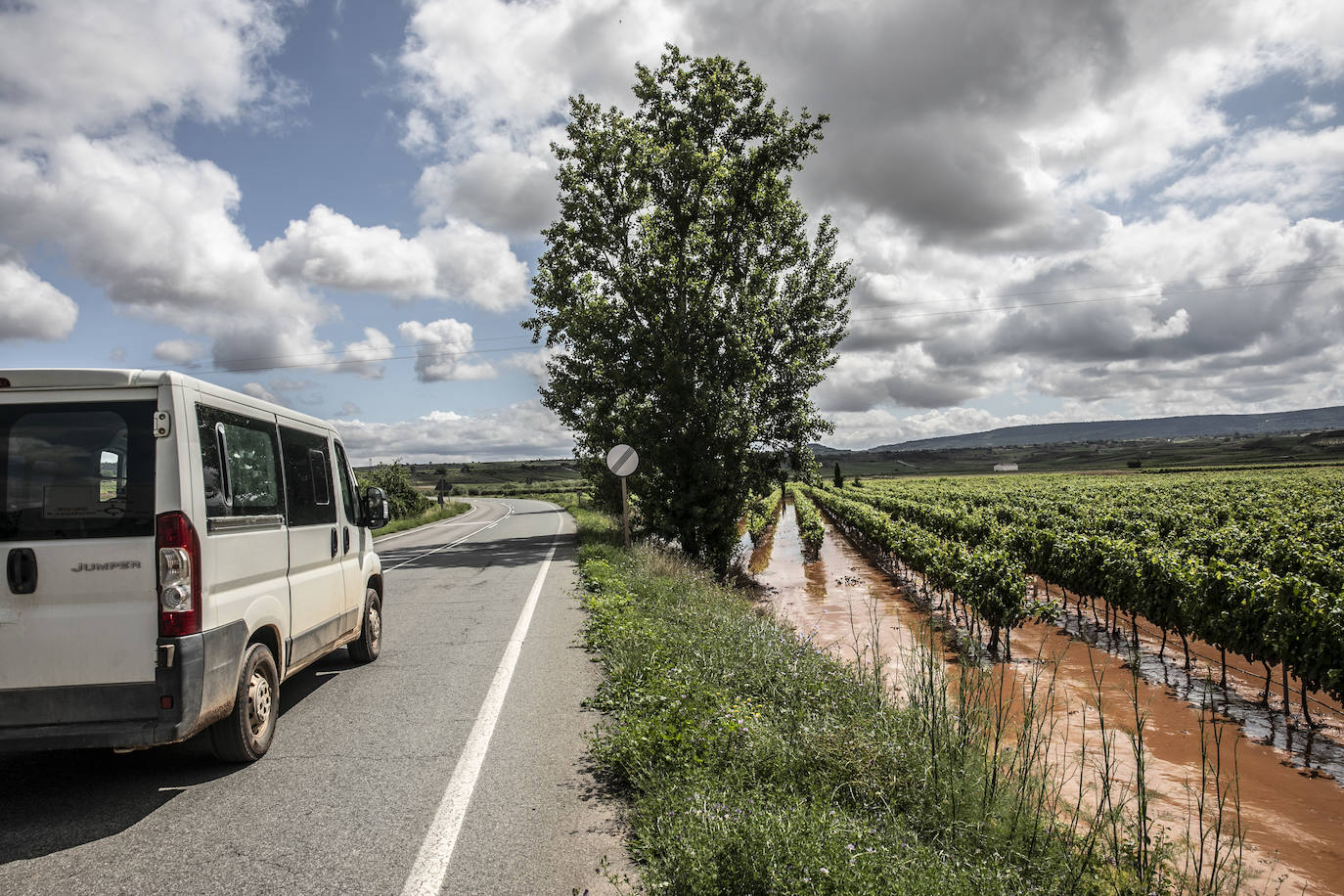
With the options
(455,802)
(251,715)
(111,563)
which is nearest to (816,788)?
(455,802)

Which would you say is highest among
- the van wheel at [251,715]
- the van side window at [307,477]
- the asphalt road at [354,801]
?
the van side window at [307,477]

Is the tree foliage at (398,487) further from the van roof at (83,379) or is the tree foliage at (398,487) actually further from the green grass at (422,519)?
the van roof at (83,379)

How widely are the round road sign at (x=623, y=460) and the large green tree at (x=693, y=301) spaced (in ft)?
6.16

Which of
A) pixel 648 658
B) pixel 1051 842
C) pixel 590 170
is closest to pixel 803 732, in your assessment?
pixel 1051 842

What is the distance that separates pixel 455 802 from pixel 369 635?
13.4 feet

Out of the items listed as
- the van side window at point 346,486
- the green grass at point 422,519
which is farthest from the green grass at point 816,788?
the green grass at point 422,519

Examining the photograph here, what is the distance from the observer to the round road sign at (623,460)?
18188mm

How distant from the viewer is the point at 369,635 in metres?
7.95

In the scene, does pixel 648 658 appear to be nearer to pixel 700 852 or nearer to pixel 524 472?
pixel 700 852

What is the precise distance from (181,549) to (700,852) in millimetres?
3267

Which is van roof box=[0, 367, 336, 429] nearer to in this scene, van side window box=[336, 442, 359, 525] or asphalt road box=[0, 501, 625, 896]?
asphalt road box=[0, 501, 625, 896]

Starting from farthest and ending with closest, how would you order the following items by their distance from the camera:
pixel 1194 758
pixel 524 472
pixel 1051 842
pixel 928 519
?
pixel 524 472
pixel 928 519
pixel 1194 758
pixel 1051 842

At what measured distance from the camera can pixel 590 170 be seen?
84.9 ft

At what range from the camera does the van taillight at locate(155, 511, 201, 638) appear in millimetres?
4297
